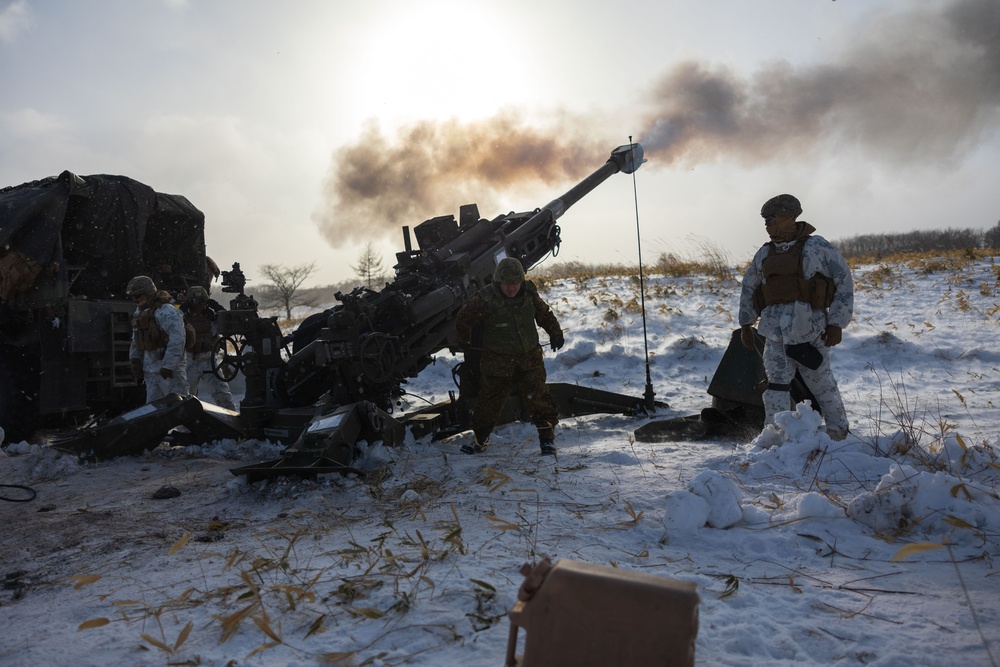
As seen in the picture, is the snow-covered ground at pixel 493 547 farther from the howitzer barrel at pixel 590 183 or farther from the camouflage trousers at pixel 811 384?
the howitzer barrel at pixel 590 183

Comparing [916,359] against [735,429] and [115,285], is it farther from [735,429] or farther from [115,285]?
[115,285]

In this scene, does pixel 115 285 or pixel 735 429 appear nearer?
pixel 735 429

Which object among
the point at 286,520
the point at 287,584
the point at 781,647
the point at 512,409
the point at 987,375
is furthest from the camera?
the point at 987,375

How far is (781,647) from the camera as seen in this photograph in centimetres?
196

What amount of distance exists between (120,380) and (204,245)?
234 cm

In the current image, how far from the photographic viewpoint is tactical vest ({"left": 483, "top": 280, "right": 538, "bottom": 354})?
5363mm

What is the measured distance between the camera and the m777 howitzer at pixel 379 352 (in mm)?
5480

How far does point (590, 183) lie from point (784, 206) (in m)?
3.97

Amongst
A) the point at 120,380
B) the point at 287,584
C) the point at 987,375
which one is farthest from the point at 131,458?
the point at 987,375

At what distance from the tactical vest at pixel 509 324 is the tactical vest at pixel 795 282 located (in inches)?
70.4

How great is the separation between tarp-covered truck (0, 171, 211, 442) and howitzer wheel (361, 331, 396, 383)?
3.35m

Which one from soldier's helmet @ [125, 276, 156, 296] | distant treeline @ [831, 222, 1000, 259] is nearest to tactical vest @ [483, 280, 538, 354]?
soldier's helmet @ [125, 276, 156, 296]

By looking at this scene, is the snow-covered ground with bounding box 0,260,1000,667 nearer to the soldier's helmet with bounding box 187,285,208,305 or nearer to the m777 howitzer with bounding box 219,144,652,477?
the m777 howitzer with bounding box 219,144,652,477

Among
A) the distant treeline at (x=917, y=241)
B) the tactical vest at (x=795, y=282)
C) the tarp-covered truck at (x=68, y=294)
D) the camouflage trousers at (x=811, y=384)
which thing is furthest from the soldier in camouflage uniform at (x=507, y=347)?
the distant treeline at (x=917, y=241)
